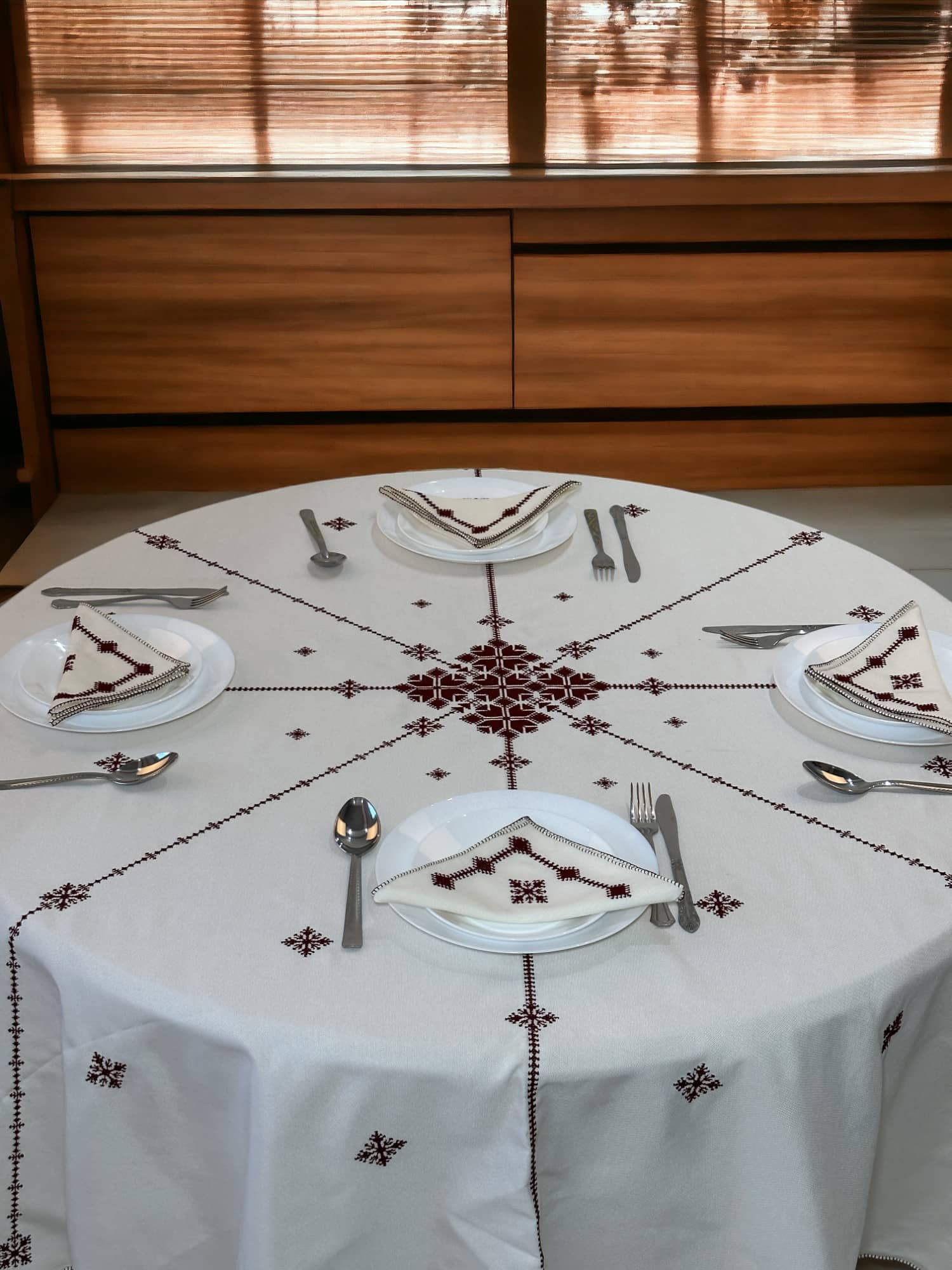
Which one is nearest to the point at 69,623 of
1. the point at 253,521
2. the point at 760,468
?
the point at 253,521

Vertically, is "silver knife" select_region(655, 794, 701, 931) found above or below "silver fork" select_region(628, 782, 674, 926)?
below

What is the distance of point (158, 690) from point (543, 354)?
2.44 meters

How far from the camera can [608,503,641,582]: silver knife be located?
1423mm

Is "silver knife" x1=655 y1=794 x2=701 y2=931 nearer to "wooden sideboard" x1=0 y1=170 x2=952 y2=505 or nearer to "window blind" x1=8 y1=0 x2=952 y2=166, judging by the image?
"wooden sideboard" x1=0 y1=170 x2=952 y2=505

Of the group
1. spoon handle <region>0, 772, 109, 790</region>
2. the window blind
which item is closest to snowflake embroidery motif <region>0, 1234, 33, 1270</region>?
spoon handle <region>0, 772, 109, 790</region>

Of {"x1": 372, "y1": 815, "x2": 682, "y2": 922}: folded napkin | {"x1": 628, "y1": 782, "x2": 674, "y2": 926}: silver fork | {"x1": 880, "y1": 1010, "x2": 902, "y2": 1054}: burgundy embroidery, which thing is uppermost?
{"x1": 372, "y1": 815, "x2": 682, "y2": 922}: folded napkin

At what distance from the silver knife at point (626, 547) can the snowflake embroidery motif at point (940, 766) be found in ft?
1.45

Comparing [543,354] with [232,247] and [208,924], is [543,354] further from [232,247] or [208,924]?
[208,924]

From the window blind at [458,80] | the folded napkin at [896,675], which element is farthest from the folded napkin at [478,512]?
the window blind at [458,80]

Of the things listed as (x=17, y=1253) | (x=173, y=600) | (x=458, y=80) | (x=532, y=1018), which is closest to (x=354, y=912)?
(x=532, y=1018)

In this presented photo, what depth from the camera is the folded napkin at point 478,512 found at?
1.45 m

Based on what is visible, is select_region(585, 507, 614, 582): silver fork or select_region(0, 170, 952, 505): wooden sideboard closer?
select_region(585, 507, 614, 582): silver fork

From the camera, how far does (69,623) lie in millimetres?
1251

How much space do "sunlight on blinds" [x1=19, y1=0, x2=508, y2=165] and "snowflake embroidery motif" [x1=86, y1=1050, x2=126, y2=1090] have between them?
3.06 metres
